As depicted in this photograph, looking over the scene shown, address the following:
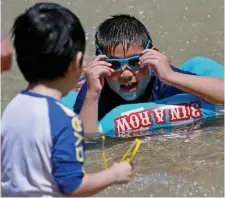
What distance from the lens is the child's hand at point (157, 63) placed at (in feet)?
12.2

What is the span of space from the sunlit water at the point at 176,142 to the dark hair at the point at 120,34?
58 cm

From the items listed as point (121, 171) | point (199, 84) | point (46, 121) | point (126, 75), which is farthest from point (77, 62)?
point (199, 84)

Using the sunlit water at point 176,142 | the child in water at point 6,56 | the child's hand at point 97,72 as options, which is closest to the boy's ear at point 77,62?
the child in water at point 6,56

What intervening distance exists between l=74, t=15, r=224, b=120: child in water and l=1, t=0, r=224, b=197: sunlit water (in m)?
0.28

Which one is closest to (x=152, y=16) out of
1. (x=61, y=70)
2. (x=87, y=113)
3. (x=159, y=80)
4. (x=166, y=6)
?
(x=166, y=6)

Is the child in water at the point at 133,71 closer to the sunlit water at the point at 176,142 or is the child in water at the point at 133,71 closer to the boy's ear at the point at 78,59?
the sunlit water at the point at 176,142

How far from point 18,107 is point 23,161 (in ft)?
0.61

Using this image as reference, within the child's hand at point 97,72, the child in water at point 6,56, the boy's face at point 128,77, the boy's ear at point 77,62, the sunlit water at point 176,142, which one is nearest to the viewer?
the boy's ear at point 77,62

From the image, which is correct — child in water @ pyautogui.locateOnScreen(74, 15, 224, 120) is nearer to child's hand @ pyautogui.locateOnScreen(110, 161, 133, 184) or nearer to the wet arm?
the wet arm

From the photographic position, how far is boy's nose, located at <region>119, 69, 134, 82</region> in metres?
3.76

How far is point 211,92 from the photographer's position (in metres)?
3.82

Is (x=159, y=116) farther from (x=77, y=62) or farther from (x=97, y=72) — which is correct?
(x=77, y=62)

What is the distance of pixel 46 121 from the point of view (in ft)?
7.00

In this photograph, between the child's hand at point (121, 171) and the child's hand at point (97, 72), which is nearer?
the child's hand at point (121, 171)
